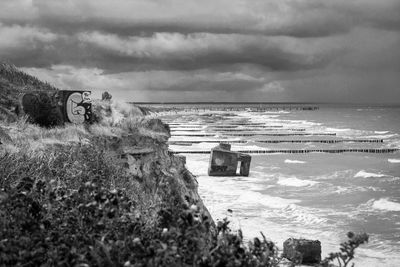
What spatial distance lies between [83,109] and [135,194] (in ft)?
21.7

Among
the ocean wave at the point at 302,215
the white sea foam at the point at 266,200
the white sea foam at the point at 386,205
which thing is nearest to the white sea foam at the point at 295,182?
the white sea foam at the point at 266,200

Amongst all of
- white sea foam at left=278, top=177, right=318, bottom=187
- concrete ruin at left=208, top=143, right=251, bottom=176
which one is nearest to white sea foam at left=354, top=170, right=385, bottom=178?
white sea foam at left=278, top=177, right=318, bottom=187

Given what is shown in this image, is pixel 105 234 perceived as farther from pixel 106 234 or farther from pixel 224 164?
pixel 224 164

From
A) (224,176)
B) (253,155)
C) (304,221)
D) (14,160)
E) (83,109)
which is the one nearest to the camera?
(14,160)

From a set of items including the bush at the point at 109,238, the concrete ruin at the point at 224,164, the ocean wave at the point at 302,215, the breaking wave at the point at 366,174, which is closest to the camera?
the bush at the point at 109,238

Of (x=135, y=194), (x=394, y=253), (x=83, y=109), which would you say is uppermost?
(x=83, y=109)

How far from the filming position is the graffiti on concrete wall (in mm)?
16000

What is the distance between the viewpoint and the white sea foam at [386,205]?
24.3 metres

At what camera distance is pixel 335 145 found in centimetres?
5975

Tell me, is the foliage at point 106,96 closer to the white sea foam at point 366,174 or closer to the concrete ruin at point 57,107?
the concrete ruin at point 57,107

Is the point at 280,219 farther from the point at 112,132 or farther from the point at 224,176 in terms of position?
the point at 224,176

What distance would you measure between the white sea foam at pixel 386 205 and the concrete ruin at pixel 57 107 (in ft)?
53.1

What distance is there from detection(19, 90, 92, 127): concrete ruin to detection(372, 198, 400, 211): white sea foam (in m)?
16.2

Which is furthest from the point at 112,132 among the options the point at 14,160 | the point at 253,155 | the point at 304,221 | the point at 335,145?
the point at 335,145
